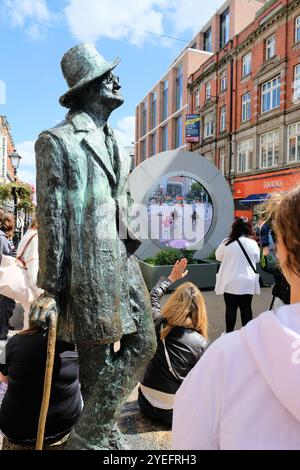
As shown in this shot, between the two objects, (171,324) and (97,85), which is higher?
(97,85)

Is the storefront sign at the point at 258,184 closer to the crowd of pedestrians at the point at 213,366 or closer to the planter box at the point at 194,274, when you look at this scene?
the planter box at the point at 194,274

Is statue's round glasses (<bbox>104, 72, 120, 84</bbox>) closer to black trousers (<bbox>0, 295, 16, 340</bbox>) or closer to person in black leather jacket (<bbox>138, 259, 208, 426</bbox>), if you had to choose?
person in black leather jacket (<bbox>138, 259, 208, 426</bbox>)

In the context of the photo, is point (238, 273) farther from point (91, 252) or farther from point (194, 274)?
point (194, 274)

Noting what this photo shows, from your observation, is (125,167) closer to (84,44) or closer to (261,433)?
(84,44)

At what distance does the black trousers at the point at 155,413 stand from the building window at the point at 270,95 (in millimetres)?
21968

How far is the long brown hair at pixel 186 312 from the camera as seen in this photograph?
2.68 meters

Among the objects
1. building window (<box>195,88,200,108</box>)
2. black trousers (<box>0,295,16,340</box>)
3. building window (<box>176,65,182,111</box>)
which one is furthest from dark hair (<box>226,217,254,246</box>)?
building window (<box>176,65,182,111</box>)

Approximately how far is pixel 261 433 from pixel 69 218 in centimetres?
133

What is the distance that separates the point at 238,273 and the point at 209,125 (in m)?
27.2

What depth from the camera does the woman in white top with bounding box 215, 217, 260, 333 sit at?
14.5 ft

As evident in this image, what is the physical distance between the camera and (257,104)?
23.3 m

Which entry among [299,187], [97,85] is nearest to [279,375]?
[299,187]

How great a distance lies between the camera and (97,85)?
195 centimetres
